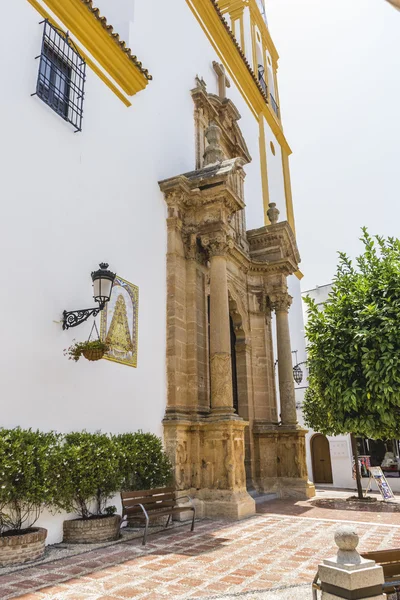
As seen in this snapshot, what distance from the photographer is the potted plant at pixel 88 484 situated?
566 centimetres

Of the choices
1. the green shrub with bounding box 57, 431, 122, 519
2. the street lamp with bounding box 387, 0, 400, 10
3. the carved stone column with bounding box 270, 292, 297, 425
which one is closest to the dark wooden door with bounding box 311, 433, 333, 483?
the carved stone column with bounding box 270, 292, 297, 425

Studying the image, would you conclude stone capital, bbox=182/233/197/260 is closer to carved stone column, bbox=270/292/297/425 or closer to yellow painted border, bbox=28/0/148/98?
yellow painted border, bbox=28/0/148/98

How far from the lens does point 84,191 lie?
23.7 feet

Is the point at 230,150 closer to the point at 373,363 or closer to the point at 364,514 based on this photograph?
the point at 373,363

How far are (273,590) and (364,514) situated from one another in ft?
17.3

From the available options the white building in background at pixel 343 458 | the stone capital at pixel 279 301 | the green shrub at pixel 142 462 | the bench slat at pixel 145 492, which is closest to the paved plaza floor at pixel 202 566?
the bench slat at pixel 145 492

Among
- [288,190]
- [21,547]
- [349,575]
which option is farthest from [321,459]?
[349,575]

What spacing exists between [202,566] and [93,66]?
753cm

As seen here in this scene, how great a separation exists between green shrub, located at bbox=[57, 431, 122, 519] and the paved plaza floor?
2.27ft

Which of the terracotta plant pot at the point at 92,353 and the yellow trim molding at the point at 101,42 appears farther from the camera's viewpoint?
the yellow trim molding at the point at 101,42

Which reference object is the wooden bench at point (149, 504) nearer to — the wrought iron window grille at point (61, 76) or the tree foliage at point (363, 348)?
the tree foliage at point (363, 348)

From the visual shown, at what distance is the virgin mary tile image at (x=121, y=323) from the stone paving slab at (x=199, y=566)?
2.63 m

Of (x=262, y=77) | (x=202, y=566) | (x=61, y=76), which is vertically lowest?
(x=202, y=566)

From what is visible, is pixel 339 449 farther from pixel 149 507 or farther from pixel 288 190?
pixel 149 507
